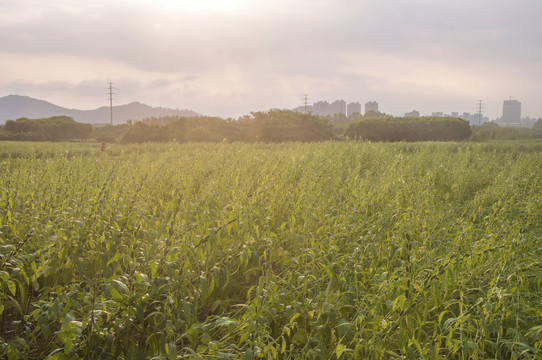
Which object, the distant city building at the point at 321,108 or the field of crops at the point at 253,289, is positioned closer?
the field of crops at the point at 253,289

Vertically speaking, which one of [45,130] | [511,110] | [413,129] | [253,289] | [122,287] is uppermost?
[511,110]

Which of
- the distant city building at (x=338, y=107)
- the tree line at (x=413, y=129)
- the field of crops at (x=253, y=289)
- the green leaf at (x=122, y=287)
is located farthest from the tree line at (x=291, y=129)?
the distant city building at (x=338, y=107)

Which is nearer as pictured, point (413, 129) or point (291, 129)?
point (413, 129)

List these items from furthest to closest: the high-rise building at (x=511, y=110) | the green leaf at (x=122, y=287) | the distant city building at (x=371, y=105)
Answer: the distant city building at (x=371, y=105) → the high-rise building at (x=511, y=110) → the green leaf at (x=122, y=287)

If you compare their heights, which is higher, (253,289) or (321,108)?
(321,108)

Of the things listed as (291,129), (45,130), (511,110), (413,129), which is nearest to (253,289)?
(291,129)

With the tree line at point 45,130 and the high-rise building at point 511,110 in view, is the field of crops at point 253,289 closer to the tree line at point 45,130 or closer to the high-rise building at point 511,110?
the tree line at point 45,130

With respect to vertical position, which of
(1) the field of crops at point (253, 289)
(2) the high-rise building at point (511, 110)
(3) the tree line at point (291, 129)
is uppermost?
(2) the high-rise building at point (511, 110)

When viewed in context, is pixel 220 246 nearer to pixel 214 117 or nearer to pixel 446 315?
pixel 446 315

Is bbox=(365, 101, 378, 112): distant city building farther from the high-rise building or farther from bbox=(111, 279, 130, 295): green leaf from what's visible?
bbox=(111, 279, 130, 295): green leaf

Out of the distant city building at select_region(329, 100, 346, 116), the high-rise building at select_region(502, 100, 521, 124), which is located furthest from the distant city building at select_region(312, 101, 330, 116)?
the high-rise building at select_region(502, 100, 521, 124)

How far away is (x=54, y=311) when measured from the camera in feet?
7.20

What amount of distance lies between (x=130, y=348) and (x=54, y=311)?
557 millimetres

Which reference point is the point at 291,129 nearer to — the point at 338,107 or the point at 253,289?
the point at 253,289
